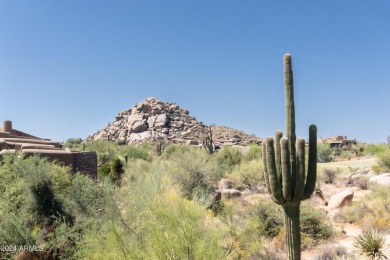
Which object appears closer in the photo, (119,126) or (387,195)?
(387,195)

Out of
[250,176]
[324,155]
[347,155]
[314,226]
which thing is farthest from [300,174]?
[347,155]

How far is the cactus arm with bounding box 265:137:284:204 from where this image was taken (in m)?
8.98

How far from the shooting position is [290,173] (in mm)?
8883

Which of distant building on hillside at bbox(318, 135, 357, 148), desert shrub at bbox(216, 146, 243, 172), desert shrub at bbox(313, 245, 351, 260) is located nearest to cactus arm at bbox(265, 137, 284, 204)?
desert shrub at bbox(313, 245, 351, 260)

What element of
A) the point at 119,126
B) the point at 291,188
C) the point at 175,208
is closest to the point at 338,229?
the point at 291,188

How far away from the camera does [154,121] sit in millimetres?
85062

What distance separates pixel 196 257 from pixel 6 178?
9.72 meters

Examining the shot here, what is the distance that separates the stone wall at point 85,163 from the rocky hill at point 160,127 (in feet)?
162

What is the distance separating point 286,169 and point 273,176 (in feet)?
1.23

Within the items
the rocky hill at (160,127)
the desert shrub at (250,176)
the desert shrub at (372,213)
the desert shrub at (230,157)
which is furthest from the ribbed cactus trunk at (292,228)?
the rocky hill at (160,127)

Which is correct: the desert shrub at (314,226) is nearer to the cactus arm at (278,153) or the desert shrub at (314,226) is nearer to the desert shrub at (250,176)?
the cactus arm at (278,153)

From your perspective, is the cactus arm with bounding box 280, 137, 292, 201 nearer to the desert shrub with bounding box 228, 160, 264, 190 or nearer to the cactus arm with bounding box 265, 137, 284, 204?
the cactus arm with bounding box 265, 137, 284, 204

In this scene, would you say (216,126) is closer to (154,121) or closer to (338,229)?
(154,121)

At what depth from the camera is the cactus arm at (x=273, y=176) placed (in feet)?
29.5
